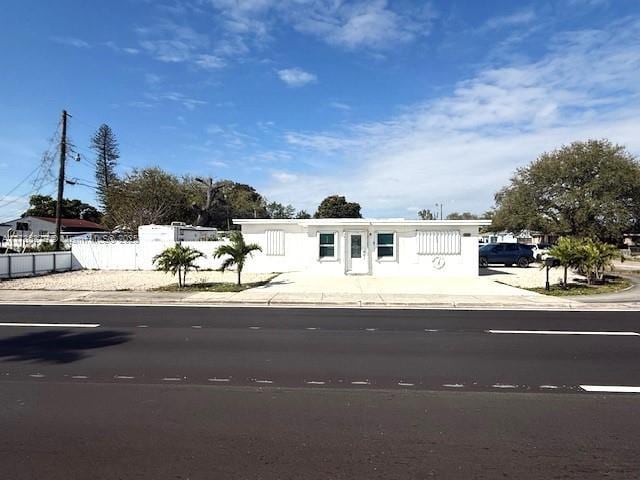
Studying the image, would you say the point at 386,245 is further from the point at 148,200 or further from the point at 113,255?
the point at 148,200

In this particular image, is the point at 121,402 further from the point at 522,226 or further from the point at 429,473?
the point at 522,226

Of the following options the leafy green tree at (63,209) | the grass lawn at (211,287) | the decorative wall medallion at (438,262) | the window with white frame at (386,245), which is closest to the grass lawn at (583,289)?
the decorative wall medallion at (438,262)

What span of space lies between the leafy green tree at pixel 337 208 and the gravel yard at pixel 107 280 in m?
70.1

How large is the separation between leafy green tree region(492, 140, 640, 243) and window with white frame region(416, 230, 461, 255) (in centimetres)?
1777

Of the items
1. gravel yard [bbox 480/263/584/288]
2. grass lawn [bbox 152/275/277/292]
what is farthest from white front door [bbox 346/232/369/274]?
gravel yard [bbox 480/263/584/288]

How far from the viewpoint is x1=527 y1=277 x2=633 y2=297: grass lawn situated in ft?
53.3

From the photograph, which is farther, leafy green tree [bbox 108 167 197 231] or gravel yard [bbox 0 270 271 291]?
leafy green tree [bbox 108 167 197 231]

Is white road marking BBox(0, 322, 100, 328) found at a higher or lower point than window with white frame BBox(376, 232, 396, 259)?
lower

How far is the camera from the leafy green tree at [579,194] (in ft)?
113

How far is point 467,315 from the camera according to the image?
12062 millimetres

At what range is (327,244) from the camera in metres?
22.5

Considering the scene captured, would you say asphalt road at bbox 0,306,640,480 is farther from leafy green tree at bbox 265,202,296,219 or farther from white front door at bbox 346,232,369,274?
leafy green tree at bbox 265,202,296,219

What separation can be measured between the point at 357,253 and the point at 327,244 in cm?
148

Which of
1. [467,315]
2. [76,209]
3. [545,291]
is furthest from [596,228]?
[76,209]
